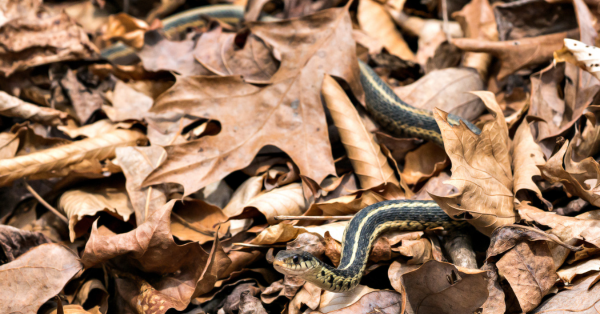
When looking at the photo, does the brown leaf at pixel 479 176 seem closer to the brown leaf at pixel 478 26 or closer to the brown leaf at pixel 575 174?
the brown leaf at pixel 575 174

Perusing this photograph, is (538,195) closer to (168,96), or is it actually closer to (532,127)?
(532,127)

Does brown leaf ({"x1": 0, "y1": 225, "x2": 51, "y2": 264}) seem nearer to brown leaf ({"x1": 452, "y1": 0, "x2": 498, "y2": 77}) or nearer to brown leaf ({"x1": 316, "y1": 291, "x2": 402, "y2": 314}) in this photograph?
brown leaf ({"x1": 316, "y1": 291, "x2": 402, "y2": 314})

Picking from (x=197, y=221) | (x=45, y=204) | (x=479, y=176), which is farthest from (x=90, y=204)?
(x=479, y=176)

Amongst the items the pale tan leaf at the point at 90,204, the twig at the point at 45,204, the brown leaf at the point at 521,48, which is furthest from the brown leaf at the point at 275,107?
the brown leaf at the point at 521,48

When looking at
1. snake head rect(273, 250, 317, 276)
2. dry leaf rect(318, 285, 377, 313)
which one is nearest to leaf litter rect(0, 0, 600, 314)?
dry leaf rect(318, 285, 377, 313)

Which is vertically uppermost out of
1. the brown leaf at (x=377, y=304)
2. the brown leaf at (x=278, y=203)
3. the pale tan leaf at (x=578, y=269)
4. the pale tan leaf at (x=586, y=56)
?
the pale tan leaf at (x=586, y=56)

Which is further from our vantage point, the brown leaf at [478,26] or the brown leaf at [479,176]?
the brown leaf at [478,26]
